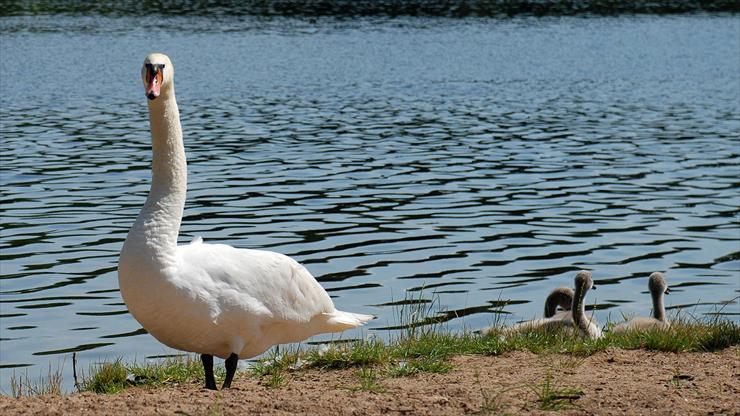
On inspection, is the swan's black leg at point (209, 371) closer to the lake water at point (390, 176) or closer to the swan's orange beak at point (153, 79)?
the swan's orange beak at point (153, 79)

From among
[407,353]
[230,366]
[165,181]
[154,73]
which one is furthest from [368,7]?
[230,366]

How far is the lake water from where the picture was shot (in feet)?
50.5

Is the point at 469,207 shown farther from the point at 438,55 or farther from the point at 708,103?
the point at 438,55

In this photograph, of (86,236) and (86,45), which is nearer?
(86,236)

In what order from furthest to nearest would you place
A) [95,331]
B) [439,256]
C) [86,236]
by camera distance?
[86,236] < [439,256] < [95,331]

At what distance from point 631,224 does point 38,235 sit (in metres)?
9.69

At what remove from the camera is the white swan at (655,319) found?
1086 centimetres

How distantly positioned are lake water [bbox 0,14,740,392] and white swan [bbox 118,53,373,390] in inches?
183

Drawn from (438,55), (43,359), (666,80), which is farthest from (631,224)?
(438,55)

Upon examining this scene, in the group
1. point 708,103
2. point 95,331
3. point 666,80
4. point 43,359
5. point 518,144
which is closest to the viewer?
point 43,359

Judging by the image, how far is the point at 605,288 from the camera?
51.6 ft

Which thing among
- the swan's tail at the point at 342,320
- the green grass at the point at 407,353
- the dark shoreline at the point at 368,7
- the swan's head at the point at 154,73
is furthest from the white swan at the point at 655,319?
the dark shoreline at the point at 368,7

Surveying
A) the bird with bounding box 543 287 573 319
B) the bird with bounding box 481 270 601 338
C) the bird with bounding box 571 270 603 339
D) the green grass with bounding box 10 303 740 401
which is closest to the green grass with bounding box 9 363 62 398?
the green grass with bounding box 10 303 740 401

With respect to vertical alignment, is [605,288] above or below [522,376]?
below
